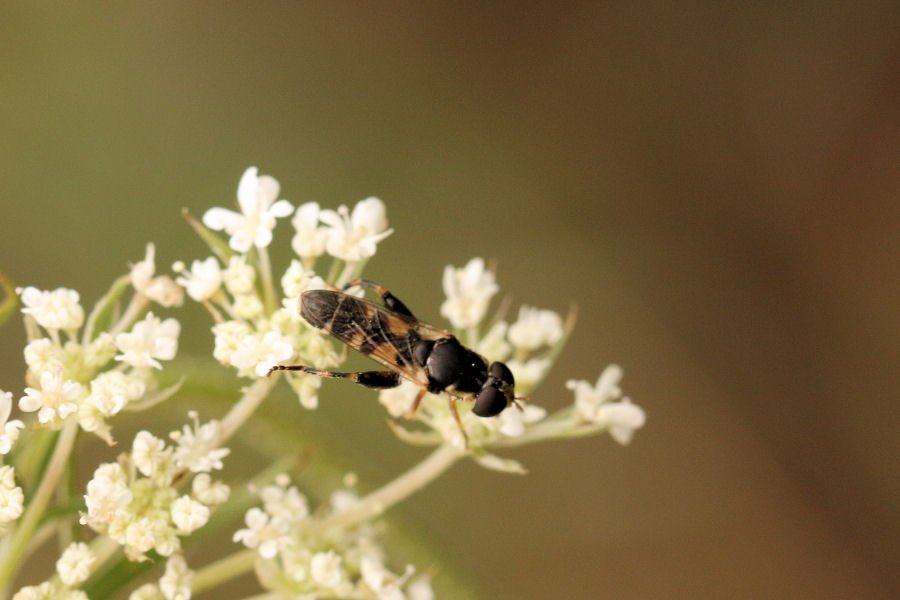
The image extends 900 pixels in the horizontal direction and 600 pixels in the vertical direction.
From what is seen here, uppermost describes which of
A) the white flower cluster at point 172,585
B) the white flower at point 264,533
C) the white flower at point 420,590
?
the white flower at point 420,590

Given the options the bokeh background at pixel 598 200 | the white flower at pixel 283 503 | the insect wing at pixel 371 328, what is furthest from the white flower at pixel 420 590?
the bokeh background at pixel 598 200

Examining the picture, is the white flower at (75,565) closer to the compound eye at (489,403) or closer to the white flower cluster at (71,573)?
the white flower cluster at (71,573)

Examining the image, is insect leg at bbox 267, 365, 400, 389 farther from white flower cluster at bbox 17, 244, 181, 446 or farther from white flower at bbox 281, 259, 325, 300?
white flower cluster at bbox 17, 244, 181, 446

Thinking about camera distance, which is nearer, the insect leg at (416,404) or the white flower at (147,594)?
the white flower at (147,594)

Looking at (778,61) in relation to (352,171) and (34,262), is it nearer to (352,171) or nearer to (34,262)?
(352,171)

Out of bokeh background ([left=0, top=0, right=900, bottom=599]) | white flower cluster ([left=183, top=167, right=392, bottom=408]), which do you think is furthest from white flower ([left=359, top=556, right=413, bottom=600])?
bokeh background ([left=0, top=0, right=900, bottom=599])

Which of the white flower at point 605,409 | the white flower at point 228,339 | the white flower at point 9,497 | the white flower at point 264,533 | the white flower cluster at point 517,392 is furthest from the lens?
the white flower at point 605,409
